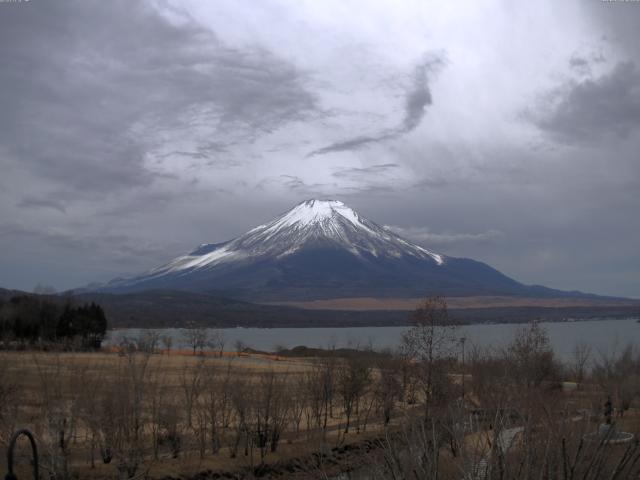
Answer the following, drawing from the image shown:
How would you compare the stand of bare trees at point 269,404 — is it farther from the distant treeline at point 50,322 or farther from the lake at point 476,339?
the distant treeline at point 50,322

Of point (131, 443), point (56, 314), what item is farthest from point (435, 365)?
point (56, 314)

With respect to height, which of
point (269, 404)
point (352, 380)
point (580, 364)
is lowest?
point (269, 404)

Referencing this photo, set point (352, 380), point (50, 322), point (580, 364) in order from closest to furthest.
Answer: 1. point (580, 364)
2. point (352, 380)
3. point (50, 322)

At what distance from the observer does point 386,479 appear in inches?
308

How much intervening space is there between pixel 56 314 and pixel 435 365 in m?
68.7

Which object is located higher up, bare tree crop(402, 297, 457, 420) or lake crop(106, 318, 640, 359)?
bare tree crop(402, 297, 457, 420)

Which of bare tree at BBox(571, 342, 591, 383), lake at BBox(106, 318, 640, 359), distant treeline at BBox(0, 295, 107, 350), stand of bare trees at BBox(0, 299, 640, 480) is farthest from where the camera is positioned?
distant treeline at BBox(0, 295, 107, 350)

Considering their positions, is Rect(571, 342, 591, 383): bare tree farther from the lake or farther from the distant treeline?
the distant treeline

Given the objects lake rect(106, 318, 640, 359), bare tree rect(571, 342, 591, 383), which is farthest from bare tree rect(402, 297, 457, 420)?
lake rect(106, 318, 640, 359)

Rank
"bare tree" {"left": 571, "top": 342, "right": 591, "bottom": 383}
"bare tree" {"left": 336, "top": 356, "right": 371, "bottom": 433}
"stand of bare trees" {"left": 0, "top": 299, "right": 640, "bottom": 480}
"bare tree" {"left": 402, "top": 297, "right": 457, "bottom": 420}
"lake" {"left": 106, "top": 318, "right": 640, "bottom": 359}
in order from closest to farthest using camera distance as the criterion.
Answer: "stand of bare trees" {"left": 0, "top": 299, "right": 640, "bottom": 480} → "bare tree" {"left": 402, "top": 297, "right": 457, "bottom": 420} → "bare tree" {"left": 571, "top": 342, "right": 591, "bottom": 383} → "bare tree" {"left": 336, "top": 356, "right": 371, "bottom": 433} → "lake" {"left": 106, "top": 318, "right": 640, "bottom": 359}

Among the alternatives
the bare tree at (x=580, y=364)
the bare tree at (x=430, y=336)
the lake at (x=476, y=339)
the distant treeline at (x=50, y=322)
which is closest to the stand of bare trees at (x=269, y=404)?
the bare tree at (x=430, y=336)

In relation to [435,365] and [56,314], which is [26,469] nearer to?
[435,365]

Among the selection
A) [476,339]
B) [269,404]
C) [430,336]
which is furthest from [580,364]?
[476,339]

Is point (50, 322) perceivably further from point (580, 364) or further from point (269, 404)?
point (580, 364)
